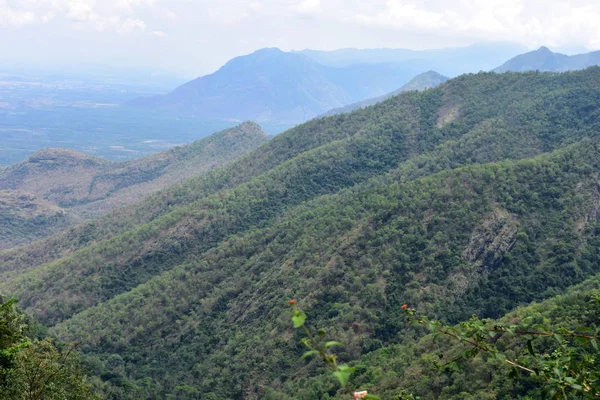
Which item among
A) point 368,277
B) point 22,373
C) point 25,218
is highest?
point 22,373

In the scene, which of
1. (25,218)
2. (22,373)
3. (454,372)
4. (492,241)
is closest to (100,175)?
(25,218)

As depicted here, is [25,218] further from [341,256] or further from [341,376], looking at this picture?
[341,376]

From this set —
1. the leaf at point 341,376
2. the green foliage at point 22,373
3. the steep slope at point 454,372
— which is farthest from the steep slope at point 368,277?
the leaf at point 341,376

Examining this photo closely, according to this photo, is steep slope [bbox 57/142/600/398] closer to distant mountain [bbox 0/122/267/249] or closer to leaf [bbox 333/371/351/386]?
leaf [bbox 333/371/351/386]

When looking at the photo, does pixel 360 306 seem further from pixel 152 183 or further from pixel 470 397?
pixel 152 183

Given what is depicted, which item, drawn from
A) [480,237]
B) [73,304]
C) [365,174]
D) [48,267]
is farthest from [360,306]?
[48,267]

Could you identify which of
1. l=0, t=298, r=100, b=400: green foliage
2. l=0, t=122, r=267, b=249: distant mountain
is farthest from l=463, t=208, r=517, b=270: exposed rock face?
l=0, t=122, r=267, b=249: distant mountain
